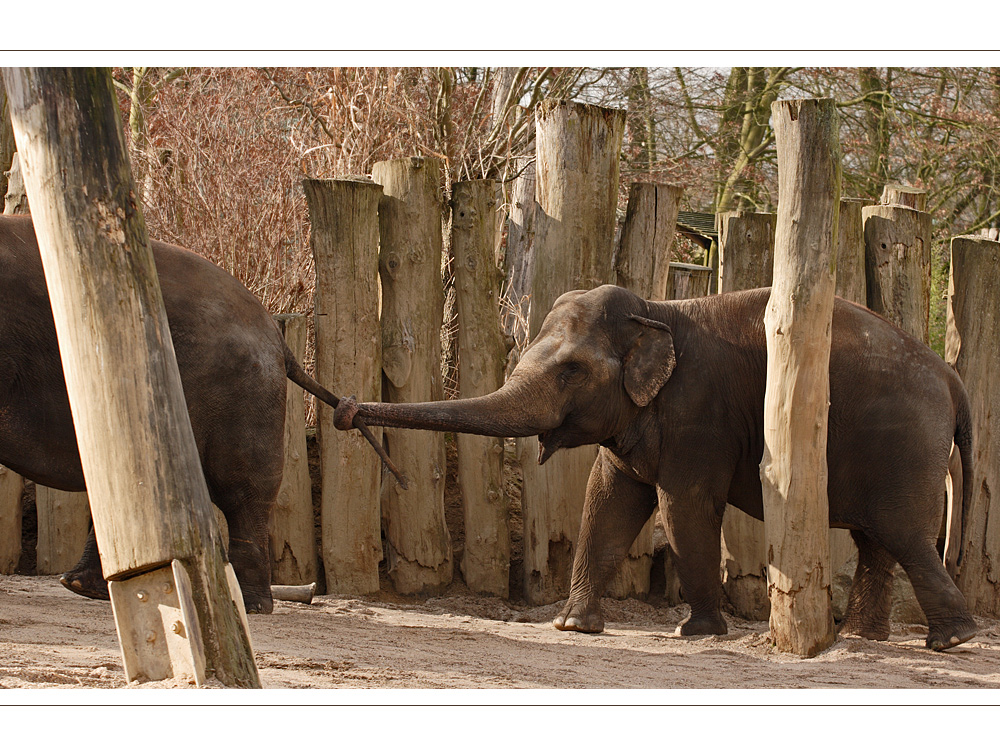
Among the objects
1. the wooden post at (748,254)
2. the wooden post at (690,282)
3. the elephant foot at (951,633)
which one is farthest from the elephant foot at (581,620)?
the wooden post at (690,282)

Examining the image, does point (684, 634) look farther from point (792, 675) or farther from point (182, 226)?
point (182, 226)

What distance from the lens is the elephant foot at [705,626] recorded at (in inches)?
216

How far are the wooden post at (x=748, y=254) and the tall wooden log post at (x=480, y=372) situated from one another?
4.74 ft

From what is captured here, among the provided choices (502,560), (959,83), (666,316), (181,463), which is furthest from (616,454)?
(959,83)

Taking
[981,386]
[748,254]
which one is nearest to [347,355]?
[748,254]

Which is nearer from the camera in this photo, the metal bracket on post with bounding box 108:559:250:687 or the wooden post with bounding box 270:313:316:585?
the metal bracket on post with bounding box 108:559:250:687

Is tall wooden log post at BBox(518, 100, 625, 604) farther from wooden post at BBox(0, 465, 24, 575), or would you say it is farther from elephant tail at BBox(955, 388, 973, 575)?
wooden post at BBox(0, 465, 24, 575)

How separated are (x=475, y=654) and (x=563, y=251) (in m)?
2.57

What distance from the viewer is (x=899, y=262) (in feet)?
20.7

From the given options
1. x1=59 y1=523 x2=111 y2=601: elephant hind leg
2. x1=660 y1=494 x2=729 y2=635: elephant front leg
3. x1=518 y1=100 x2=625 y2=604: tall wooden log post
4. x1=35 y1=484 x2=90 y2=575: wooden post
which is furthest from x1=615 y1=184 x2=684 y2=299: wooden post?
x1=35 y1=484 x2=90 y2=575: wooden post

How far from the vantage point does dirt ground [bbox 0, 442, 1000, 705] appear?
388cm

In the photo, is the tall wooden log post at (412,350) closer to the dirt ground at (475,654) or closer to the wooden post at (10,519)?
the dirt ground at (475,654)

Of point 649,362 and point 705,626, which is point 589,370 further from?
point 705,626

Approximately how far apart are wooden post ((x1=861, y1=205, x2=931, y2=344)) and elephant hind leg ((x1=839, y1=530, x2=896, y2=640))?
1496 mm
